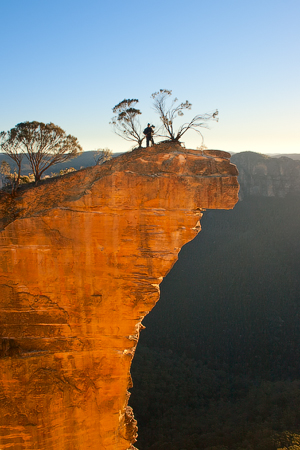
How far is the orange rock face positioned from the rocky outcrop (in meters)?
72.0

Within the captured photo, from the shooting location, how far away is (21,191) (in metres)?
9.95

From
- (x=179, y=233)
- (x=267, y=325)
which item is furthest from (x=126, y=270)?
(x=267, y=325)

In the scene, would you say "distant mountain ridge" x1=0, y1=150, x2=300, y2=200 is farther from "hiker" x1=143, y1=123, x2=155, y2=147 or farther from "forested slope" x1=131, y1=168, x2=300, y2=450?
"hiker" x1=143, y1=123, x2=155, y2=147

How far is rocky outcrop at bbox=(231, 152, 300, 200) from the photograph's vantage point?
76.7m

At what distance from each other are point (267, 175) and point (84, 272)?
77.1 meters

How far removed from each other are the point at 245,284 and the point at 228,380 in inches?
900

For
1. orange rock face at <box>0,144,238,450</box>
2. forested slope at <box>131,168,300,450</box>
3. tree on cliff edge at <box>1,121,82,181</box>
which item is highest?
tree on cliff edge at <box>1,121,82,181</box>

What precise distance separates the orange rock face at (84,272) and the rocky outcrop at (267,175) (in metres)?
72.0

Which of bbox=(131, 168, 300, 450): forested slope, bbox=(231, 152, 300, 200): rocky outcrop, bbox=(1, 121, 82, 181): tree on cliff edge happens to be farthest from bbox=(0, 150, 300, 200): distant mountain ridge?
bbox=(1, 121, 82, 181): tree on cliff edge

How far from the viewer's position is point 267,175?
260 feet

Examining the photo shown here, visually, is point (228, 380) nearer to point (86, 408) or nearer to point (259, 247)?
point (86, 408)

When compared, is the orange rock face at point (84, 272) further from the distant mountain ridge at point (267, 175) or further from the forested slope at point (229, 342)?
the distant mountain ridge at point (267, 175)

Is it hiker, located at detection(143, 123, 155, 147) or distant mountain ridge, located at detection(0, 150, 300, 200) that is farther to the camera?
distant mountain ridge, located at detection(0, 150, 300, 200)

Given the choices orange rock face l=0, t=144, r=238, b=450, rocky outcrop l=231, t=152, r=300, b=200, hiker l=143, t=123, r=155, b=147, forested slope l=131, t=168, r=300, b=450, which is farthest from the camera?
rocky outcrop l=231, t=152, r=300, b=200
